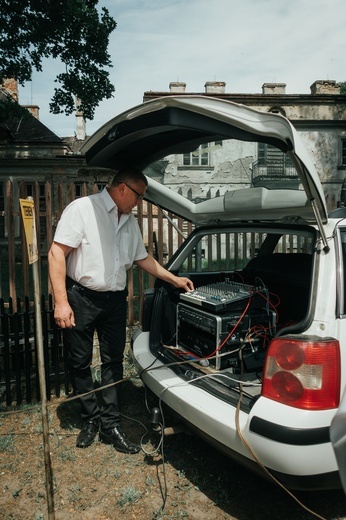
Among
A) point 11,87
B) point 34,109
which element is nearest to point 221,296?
point 11,87

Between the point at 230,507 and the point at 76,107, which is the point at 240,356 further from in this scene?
the point at 76,107

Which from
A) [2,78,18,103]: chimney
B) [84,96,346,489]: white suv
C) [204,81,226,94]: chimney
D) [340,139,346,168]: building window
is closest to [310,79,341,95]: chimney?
[340,139,346,168]: building window

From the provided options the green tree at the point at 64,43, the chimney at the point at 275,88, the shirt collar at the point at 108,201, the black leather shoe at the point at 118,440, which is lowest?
the black leather shoe at the point at 118,440

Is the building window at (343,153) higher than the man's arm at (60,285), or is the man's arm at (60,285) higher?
the building window at (343,153)

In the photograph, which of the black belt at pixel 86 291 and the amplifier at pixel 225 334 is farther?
the black belt at pixel 86 291

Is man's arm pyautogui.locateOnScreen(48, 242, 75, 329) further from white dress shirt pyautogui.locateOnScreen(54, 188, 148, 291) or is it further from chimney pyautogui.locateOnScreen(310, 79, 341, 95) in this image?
chimney pyautogui.locateOnScreen(310, 79, 341, 95)

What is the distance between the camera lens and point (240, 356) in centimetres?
272

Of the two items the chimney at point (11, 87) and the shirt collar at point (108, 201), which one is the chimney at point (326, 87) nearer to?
the chimney at point (11, 87)

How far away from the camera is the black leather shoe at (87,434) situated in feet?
10.0

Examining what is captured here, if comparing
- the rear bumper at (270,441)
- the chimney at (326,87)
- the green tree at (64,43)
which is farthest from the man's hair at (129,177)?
the chimney at (326,87)

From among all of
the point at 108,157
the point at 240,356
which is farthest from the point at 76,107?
the point at 240,356

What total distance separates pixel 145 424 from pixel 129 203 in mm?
1904

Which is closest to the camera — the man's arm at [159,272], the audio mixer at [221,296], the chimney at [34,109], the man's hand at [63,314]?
the man's hand at [63,314]

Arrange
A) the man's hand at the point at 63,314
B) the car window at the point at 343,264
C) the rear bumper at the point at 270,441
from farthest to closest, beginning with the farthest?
the man's hand at the point at 63,314
the car window at the point at 343,264
the rear bumper at the point at 270,441
